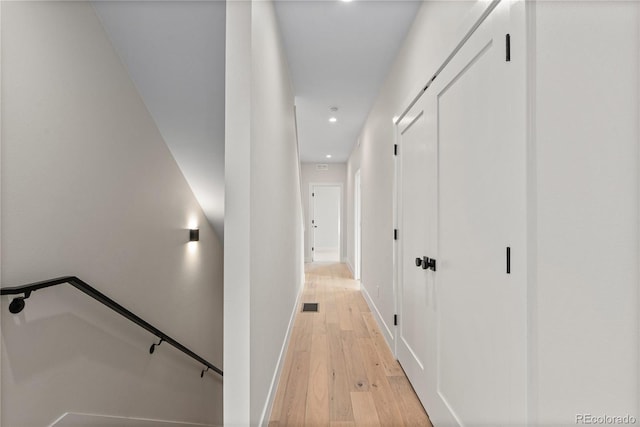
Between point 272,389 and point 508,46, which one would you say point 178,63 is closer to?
point 508,46

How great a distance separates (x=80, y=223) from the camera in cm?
163

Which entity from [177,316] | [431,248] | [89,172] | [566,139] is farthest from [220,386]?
[566,139]

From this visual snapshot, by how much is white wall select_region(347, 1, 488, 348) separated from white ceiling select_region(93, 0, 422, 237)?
0.23 m

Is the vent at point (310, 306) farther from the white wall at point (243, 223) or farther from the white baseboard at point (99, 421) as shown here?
the white wall at point (243, 223)

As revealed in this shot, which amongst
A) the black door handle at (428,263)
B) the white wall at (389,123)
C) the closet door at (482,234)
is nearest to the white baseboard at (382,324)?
the white wall at (389,123)

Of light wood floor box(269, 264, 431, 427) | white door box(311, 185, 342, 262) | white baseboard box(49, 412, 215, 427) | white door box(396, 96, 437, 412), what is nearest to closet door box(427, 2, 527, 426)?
white door box(396, 96, 437, 412)

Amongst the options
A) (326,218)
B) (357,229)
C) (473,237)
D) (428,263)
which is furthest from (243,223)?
(326,218)

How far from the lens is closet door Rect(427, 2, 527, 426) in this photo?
98cm

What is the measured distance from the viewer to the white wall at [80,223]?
1.26m

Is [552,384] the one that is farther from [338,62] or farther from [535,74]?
[338,62]

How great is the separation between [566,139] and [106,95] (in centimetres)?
237

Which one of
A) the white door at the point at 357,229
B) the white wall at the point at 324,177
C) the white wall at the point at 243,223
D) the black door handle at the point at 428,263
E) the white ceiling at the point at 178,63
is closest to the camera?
the white wall at the point at 243,223

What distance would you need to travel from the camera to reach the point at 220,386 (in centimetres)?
371

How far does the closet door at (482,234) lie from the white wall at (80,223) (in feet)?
6.30
